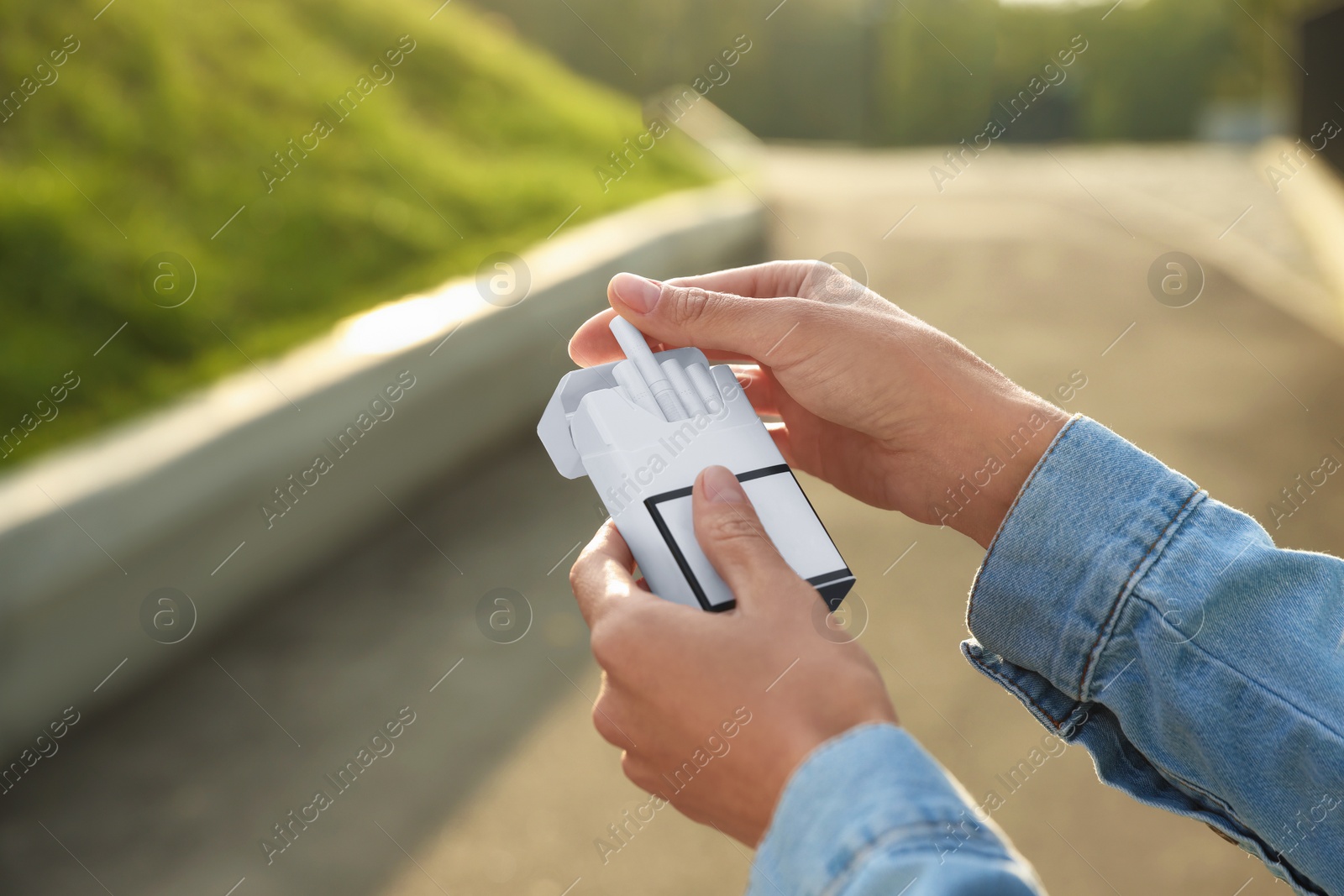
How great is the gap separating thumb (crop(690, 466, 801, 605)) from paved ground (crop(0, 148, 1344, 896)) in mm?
1318

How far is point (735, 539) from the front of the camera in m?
0.94

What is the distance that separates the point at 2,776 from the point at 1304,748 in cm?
249

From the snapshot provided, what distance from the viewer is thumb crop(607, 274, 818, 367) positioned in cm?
131

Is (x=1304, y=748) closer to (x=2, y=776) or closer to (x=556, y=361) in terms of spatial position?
(x=2, y=776)

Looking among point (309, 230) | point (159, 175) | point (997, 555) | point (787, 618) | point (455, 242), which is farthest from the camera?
point (455, 242)

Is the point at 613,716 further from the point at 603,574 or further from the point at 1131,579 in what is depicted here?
the point at 1131,579

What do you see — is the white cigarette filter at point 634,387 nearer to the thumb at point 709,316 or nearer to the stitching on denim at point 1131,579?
the thumb at point 709,316

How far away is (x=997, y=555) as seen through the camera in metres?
1.14

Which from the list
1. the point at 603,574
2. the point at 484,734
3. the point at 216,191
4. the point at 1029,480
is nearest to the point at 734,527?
the point at 603,574

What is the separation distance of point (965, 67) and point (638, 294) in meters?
22.4

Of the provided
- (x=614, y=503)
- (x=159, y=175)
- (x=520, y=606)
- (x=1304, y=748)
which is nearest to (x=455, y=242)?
(x=159, y=175)

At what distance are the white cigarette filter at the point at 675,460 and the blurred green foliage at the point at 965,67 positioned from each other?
19169 mm

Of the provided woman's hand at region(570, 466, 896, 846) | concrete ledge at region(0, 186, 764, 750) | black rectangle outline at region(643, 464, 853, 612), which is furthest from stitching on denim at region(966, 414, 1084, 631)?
concrete ledge at region(0, 186, 764, 750)

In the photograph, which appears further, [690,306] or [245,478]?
[245,478]
